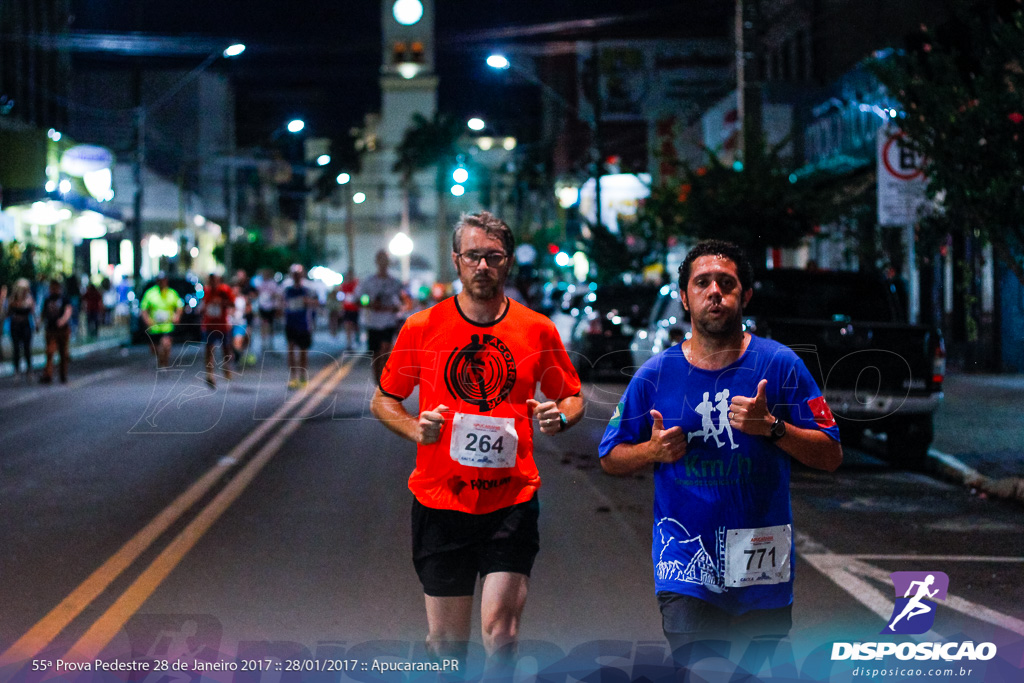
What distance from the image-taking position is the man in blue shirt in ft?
13.2

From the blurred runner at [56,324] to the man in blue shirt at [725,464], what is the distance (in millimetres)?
19530

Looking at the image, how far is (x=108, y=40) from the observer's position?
103 ft

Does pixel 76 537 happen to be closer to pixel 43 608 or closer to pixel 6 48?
pixel 43 608

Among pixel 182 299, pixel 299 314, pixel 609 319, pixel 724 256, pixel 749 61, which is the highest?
pixel 749 61

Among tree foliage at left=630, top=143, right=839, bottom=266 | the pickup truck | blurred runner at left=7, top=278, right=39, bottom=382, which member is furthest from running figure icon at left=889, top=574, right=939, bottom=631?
blurred runner at left=7, top=278, right=39, bottom=382

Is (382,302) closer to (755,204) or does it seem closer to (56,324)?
(56,324)

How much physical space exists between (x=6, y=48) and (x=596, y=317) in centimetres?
3317

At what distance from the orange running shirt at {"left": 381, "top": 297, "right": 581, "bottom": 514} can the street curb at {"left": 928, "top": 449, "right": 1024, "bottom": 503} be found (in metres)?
7.49

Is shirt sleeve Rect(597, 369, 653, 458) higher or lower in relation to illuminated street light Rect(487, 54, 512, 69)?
lower

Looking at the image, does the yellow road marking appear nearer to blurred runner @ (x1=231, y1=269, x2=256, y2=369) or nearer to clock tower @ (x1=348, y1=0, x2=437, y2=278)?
blurred runner @ (x1=231, y1=269, x2=256, y2=369)

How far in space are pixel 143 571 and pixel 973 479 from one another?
7.59 meters

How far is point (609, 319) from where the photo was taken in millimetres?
22234

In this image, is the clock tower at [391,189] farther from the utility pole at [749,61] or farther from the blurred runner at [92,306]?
the utility pole at [749,61]

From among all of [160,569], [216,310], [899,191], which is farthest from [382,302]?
[160,569]
